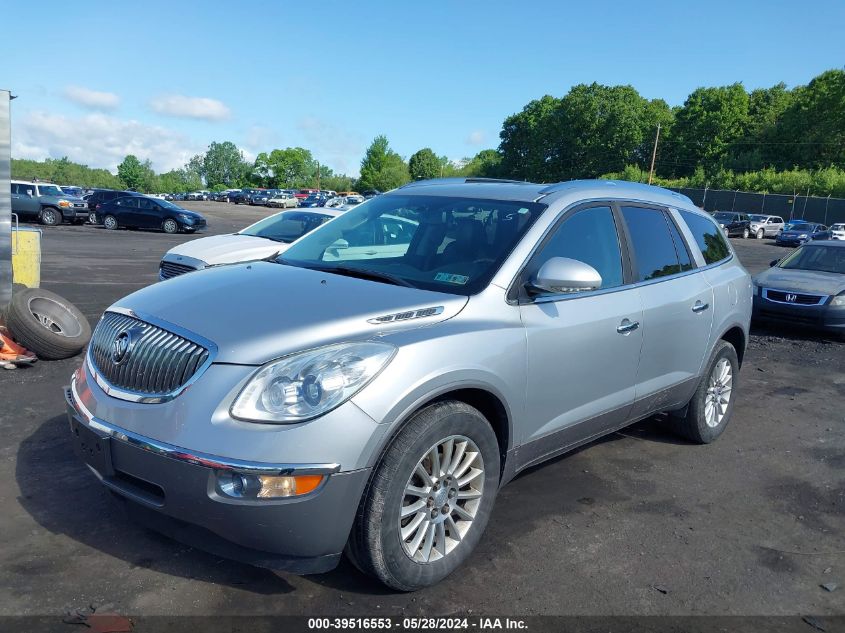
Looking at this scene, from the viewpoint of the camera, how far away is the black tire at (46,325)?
21.4ft

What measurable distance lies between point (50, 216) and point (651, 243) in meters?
29.4

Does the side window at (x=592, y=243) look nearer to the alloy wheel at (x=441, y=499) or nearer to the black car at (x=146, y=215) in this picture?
the alloy wheel at (x=441, y=499)

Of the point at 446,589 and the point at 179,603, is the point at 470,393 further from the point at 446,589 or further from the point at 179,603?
the point at 179,603

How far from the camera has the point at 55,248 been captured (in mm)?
18594

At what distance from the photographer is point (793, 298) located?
33.9ft

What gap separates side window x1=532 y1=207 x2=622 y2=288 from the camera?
12.8 ft

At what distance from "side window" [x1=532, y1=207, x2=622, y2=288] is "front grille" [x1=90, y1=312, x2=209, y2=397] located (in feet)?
6.22

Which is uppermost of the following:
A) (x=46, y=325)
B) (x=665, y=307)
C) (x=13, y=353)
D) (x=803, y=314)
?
(x=665, y=307)

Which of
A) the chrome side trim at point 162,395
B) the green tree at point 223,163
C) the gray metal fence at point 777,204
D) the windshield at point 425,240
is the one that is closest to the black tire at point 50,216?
the windshield at point 425,240

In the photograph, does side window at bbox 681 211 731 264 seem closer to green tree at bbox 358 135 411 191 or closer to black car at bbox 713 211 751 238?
black car at bbox 713 211 751 238

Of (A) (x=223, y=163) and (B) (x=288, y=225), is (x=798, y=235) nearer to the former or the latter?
(B) (x=288, y=225)

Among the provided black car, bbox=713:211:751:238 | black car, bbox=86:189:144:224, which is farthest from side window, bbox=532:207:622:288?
black car, bbox=713:211:751:238

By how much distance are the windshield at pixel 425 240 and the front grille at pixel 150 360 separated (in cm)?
111

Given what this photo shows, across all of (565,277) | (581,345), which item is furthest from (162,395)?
(581,345)
